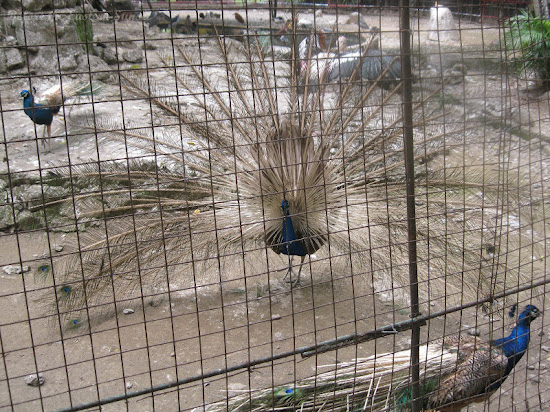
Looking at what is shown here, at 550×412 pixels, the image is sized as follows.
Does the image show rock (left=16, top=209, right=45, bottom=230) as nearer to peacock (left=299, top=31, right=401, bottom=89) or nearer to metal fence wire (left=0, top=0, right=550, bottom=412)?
metal fence wire (left=0, top=0, right=550, bottom=412)

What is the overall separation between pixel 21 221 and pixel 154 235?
2.37m

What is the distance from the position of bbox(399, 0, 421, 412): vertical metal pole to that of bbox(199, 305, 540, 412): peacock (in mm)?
201

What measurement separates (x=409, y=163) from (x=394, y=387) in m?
1.18

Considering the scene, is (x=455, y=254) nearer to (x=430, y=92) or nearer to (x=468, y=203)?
(x=468, y=203)

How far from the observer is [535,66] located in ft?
9.73

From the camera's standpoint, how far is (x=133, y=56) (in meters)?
8.97

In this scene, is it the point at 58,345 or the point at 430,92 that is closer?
the point at 430,92

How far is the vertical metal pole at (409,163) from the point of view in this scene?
213 centimetres

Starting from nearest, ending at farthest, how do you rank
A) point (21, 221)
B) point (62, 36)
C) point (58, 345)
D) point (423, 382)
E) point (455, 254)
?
1. point (423, 382)
2. point (455, 254)
3. point (58, 345)
4. point (21, 221)
5. point (62, 36)

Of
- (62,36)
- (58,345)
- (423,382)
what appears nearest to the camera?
(423,382)

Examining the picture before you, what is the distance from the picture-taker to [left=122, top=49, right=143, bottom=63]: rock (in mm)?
8922

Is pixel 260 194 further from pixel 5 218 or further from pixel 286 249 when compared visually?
pixel 5 218

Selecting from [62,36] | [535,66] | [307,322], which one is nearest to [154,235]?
[307,322]

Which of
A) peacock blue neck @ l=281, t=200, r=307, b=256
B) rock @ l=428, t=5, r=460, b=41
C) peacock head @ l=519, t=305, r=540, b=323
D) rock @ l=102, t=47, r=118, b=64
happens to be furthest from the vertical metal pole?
rock @ l=102, t=47, r=118, b=64
